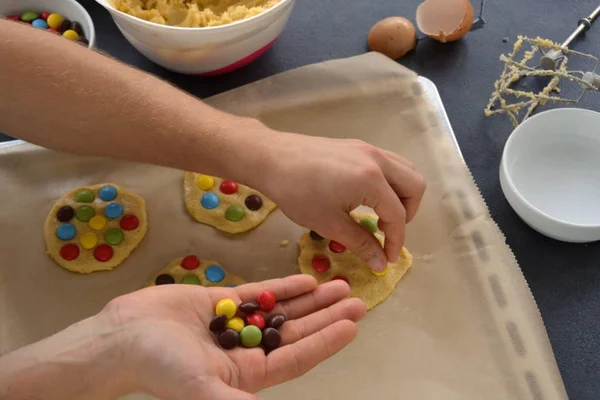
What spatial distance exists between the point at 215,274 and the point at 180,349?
330mm

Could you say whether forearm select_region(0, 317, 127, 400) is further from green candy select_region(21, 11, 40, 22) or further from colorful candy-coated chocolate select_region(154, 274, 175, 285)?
green candy select_region(21, 11, 40, 22)

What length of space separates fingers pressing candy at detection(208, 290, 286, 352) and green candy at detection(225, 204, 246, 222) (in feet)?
0.80

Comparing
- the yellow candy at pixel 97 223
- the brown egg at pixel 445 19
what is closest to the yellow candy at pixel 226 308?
the yellow candy at pixel 97 223

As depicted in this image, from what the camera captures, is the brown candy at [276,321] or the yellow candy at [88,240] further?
the yellow candy at [88,240]

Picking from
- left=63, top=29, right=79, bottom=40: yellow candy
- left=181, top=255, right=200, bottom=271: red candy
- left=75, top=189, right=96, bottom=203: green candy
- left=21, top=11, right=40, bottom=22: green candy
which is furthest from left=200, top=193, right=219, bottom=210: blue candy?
left=21, top=11, right=40, bottom=22: green candy

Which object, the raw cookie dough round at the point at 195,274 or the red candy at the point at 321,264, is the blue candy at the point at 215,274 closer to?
the raw cookie dough round at the point at 195,274

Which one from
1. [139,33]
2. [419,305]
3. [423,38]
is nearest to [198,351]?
[419,305]

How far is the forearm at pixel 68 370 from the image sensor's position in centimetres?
74

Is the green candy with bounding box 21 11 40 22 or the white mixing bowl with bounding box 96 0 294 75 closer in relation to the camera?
the white mixing bowl with bounding box 96 0 294 75

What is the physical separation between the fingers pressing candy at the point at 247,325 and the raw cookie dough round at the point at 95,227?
31 centimetres

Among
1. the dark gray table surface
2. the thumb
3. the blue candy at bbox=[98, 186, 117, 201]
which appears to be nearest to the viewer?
the thumb

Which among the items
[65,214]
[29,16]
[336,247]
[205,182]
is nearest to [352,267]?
[336,247]

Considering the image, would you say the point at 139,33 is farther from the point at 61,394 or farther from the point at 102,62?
the point at 61,394

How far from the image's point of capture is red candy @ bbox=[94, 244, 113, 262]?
1.03 meters
